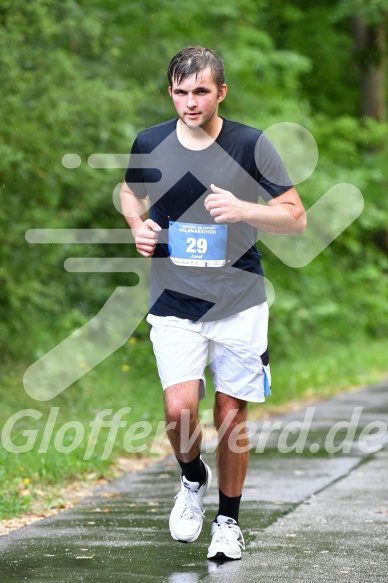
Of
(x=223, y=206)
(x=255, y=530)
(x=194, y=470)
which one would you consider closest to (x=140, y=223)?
(x=223, y=206)

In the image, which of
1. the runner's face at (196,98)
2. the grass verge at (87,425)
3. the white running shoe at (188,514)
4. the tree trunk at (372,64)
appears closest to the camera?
the runner's face at (196,98)

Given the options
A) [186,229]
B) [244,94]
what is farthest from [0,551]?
[244,94]

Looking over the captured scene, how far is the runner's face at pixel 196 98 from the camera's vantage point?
17.0ft

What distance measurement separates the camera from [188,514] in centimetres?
546

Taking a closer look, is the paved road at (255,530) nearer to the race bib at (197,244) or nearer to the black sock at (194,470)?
the black sock at (194,470)

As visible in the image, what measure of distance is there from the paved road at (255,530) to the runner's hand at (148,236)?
4.54 feet

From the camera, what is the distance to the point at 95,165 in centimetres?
1202

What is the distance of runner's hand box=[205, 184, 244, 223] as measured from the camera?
498cm

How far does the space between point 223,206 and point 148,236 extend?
1.34ft

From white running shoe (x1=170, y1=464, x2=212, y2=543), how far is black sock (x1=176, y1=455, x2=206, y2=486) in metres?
0.02

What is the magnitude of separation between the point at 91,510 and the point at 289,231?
7.51 ft

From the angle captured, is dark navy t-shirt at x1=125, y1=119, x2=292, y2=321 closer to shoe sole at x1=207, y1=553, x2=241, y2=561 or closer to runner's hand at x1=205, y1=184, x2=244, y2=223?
runner's hand at x1=205, y1=184, x2=244, y2=223

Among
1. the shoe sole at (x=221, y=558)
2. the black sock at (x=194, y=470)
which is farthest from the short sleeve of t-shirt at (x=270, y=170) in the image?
the shoe sole at (x=221, y=558)

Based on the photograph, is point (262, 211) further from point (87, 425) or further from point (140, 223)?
point (87, 425)
